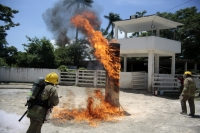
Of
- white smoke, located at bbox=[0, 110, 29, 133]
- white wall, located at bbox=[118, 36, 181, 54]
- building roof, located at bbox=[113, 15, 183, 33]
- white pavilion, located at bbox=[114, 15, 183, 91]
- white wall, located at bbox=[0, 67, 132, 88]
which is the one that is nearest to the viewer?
white smoke, located at bbox=[0, 110, 29, 133]

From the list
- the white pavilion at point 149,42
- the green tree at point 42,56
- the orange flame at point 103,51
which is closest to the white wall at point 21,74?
the green tree at point 42,56

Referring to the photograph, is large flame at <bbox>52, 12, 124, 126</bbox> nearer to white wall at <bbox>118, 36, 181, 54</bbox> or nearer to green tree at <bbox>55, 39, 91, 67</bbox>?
white wall at <bbox>118, 36, 181, 54</bbox>

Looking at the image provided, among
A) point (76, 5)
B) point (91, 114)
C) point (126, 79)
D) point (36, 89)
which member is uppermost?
point (76, 5)

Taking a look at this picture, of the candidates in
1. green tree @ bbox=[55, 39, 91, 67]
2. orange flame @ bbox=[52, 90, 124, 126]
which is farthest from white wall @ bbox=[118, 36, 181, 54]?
orange flame @ bbox=[52, 90, 124, 126]

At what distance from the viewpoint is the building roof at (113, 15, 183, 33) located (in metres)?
17.7

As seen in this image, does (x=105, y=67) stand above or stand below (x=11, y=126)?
above

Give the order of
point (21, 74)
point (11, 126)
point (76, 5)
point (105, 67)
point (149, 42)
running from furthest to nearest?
1. point (21, 74)
2. point (149, 42)
3. point (76, 5)
4. point (105, 67)
5. point (11, 126)

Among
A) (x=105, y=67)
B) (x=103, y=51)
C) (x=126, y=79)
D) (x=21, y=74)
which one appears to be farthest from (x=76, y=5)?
(x=21, y=74)

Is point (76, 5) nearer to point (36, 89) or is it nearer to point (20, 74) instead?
point (36, 89)

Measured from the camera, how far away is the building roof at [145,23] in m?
17.7

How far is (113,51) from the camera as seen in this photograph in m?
8.54

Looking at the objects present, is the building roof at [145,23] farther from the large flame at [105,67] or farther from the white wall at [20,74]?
the white wall at [20,74]

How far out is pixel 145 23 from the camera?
746 inches

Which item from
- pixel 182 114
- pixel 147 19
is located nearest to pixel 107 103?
pixel 182 114
